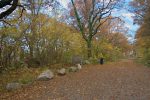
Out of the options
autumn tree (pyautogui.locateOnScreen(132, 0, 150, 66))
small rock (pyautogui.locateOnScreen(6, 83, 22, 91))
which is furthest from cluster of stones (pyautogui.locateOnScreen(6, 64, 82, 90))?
autumn tree (pyautogui.locateOnScreen(132, 0, 150, 66))

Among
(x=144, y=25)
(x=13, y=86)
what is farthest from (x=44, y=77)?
(x=144, y=25)

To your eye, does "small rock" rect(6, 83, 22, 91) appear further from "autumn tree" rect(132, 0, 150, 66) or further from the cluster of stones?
"autumn tree" rect(132, 0, 150, 66)

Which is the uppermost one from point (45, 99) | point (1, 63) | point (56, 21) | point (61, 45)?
point (56, 21)

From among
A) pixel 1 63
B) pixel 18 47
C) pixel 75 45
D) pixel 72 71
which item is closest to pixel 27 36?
A: pixel 18 47

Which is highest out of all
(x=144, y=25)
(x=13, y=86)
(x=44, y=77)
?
(x=144, y=25)

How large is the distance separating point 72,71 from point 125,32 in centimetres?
4684

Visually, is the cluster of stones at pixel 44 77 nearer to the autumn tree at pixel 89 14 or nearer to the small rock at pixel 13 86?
the small rock at pixel 13 86

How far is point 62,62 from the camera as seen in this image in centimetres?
2266

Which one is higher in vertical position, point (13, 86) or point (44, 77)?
point (44, 77)

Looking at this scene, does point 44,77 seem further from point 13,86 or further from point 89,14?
point 89,14

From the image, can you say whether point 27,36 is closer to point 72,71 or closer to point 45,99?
point 72,71

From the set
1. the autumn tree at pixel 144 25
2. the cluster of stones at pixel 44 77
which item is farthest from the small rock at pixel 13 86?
the autumn tree at pixel 144 25

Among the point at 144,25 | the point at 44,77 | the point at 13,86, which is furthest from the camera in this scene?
the point at 144,25

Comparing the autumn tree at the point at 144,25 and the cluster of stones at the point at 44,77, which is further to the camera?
the autumn tree at the point at 144,25
